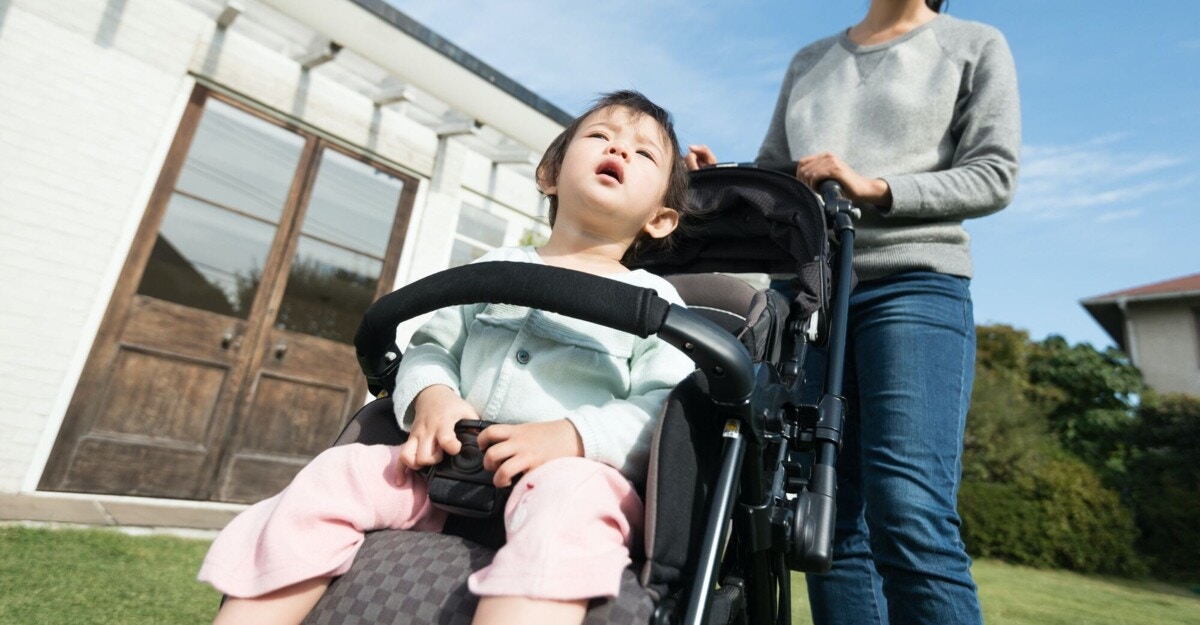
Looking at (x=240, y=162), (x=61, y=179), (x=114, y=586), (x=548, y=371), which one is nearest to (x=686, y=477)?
(x=548, y=371)

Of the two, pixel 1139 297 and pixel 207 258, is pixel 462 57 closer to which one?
pixel 207 258

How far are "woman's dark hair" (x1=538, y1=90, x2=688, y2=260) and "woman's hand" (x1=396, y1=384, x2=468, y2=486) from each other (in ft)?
2.27

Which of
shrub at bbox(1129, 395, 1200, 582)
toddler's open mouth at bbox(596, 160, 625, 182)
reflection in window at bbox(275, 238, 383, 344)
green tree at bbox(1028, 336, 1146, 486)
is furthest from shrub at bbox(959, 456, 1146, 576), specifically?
toddler's open mouth at bbox(596, 160, 625, 182)

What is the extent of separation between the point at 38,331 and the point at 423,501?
15.5ft

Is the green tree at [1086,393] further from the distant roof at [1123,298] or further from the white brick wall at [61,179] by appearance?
the white brick wall at [61,179]

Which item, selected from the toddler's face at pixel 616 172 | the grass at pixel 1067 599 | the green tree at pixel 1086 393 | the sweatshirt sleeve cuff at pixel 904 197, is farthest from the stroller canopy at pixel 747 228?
the green tree at pixel 1086 393

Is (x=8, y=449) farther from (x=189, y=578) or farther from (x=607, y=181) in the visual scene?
(x=607, y=181)

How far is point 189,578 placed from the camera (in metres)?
3.04

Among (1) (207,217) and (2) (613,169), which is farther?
(1) (207,217)

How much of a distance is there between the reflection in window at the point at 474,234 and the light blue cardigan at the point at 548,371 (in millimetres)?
5662

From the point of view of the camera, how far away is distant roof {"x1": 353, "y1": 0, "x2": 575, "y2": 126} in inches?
219

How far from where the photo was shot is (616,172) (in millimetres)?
1513

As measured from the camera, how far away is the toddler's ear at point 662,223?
1697mm

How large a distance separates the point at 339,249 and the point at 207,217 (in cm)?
106
